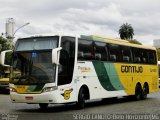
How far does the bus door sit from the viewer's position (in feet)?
58.6

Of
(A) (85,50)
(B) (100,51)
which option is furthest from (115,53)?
(A) (85,50)

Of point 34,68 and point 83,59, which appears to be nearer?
point 34,68

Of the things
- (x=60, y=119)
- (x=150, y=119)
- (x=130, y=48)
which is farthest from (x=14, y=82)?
(x=130, y=48)

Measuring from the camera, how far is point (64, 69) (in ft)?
59.5

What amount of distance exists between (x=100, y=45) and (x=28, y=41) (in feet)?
A: 12.8

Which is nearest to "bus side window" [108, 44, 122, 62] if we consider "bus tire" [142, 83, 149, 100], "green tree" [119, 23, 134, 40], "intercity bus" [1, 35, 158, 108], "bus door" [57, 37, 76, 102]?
"intercity bus" [1, 35, 158, 108]

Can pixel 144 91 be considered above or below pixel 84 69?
below

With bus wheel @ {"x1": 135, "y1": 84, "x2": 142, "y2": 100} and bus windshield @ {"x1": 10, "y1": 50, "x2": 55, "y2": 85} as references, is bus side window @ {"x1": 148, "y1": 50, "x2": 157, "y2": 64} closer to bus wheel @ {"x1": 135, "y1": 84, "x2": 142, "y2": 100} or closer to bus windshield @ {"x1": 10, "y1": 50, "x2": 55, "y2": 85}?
bus wheel @ {"x1": 135, "y1": 84, "x2": 142, "y2": 100}

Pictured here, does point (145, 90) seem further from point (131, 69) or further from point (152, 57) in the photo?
point (131, 69)

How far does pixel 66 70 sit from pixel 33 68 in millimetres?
1339

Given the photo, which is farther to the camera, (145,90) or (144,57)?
(145,90)

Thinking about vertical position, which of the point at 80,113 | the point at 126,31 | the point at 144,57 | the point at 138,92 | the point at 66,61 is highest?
the point at 126,31

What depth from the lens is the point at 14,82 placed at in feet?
59.8

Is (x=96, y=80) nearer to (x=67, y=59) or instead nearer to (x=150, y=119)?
(x=67, y=59)
